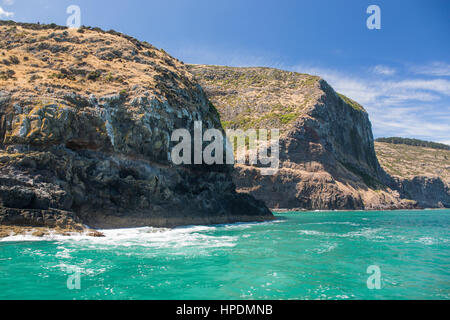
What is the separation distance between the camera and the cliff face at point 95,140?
91.6 feet

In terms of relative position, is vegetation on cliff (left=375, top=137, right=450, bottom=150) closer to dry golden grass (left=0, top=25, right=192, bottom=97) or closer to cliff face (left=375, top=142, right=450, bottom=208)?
cliff face (left=375, top=142, right=450, bottom=208)

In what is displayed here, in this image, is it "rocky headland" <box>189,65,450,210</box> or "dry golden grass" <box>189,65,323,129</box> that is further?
"dry golden grass" <box>189,65,323,129</box>

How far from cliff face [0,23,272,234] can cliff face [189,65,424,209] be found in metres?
38.0

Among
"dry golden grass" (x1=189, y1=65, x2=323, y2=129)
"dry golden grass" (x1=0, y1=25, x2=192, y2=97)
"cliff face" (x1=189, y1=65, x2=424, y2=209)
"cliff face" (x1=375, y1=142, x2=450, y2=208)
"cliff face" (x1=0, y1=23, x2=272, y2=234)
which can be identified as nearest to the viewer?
"cliff face" (x1=0, y1=23, x2=272, y2=234)

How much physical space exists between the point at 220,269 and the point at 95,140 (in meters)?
22.8

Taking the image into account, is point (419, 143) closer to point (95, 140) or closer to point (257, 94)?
point (257, 94)

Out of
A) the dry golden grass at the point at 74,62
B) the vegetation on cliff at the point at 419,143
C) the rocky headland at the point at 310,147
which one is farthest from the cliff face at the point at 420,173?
the dry golden grass at the point at 74,62

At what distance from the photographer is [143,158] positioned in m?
36.1

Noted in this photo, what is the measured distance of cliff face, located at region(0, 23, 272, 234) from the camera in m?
27.9

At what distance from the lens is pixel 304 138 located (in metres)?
92.2

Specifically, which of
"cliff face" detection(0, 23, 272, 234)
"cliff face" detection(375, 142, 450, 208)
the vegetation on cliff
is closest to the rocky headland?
"cliff face" detection(375, 142, 450, 208)

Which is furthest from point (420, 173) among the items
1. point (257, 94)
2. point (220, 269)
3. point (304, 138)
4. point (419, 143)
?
point (220, 269)
